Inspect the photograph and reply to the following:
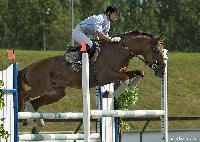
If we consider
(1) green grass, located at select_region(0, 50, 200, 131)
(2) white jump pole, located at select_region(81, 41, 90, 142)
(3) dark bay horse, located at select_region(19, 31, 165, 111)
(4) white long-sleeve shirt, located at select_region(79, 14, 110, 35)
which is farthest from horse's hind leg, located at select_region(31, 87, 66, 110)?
(1) green grass, located at select_region(0, 50, 200, 131)

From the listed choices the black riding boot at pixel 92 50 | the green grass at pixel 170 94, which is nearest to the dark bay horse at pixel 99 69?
the black riding boot at pixel 92 50

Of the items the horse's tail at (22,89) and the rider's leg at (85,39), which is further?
the horse's tail at (22,89)

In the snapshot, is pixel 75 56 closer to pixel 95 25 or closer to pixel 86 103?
pixel 95 25

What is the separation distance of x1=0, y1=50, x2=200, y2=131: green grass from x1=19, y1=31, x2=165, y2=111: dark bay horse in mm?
11562

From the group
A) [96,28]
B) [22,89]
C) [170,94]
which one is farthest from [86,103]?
[170,94]

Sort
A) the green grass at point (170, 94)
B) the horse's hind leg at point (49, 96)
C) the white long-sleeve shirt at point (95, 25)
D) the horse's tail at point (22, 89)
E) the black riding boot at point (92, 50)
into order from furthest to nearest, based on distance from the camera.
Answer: the green grass at point (170, 94) → the horse's hind leg at point (49, 96) → the horse's tail at point (22, 89) → the black riding boot at point (92, 50) → the white long-sleeve shirt at point (95, 25)

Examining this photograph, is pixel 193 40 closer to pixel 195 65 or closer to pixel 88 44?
pixel 195 65

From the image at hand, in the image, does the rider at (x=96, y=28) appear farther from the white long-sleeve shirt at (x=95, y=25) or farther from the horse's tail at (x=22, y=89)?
the horse's tail at (x=22, y=89)

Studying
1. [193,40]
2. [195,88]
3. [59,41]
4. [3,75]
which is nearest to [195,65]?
[195,88]

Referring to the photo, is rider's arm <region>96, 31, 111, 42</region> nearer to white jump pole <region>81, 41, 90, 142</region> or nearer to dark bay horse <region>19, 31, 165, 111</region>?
dark bay horse <region>19, 31, 165, 111</region>

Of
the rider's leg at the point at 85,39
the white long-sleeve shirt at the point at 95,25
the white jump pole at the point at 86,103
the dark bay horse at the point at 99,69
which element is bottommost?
the white jump pole at the point at 86,103

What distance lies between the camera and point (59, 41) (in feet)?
157

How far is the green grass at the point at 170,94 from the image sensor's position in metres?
22.3

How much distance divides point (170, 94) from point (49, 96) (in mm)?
18524
